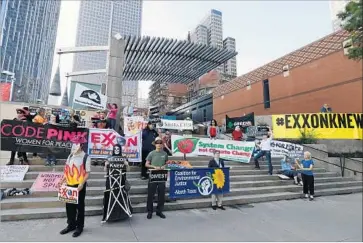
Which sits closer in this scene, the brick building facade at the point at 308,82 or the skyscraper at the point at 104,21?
the brick building facade at the point at 308,82

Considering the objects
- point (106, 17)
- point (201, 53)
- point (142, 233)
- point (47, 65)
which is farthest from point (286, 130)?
point (47, 65)

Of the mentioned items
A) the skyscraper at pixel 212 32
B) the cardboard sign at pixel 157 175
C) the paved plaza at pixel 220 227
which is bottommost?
the paved plaza at pixel 220 227

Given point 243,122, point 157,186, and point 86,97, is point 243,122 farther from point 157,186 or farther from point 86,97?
point 157,186

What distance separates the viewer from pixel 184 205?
22.0ft

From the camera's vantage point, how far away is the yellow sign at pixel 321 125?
12.8 m

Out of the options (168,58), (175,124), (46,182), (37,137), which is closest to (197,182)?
(46,182)

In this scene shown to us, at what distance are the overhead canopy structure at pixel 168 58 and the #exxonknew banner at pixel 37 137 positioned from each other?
34.3ft

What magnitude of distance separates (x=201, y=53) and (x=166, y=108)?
126ft

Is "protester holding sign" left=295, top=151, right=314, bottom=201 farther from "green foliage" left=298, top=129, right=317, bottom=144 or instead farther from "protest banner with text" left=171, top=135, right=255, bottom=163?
"green foliage" left=298, top=129, right=317, bottom=144

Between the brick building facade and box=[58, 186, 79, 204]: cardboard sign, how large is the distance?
13.2 metres

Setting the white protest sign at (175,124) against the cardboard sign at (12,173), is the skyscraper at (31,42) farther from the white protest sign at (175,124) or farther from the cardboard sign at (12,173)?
the cardboard sign at (12,173)

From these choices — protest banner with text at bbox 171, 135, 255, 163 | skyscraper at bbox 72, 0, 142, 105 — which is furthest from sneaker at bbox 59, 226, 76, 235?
skyscraper at bbox 72, 0, 142, 105

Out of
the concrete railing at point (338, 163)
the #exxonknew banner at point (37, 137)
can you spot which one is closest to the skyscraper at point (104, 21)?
Answer: the concrete railing at point (338, 163)

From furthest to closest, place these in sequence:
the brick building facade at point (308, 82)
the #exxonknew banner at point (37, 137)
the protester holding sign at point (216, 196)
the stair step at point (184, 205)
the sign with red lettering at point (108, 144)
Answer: the brick building facade at point (308, 82) → the sign with red lettering at point (108, 144) → the #exxonknew banner at point (37, 137) → the protester holding sign at point (216, 196) → the stair step at point (184, 205)
